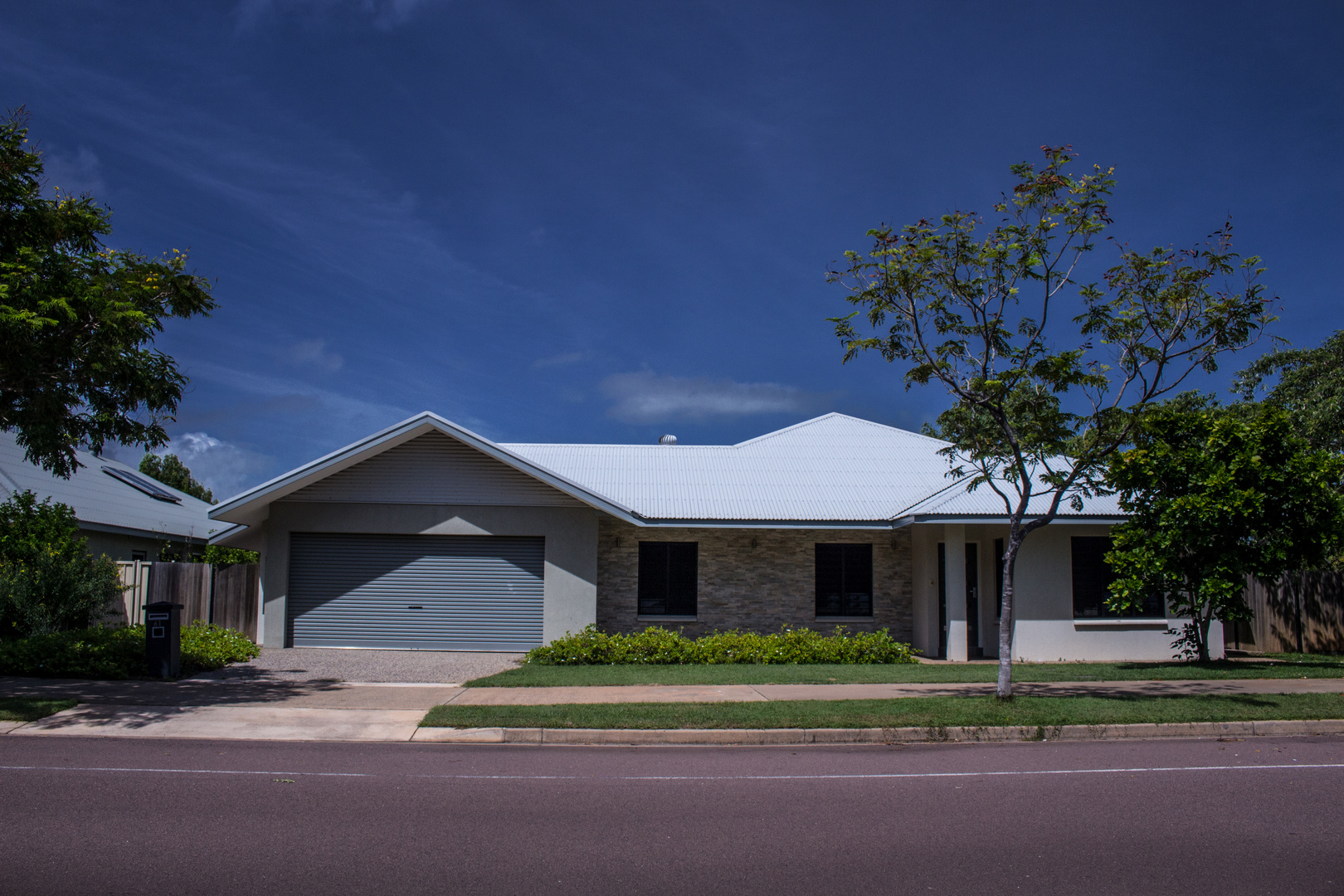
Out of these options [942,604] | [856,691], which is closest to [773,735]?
[856,691]

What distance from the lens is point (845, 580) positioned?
19.2m

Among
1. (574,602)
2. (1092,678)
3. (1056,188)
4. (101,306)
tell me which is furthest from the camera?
(574,602)

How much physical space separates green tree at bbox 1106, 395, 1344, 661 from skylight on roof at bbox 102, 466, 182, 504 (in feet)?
86.6

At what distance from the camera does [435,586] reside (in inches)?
700

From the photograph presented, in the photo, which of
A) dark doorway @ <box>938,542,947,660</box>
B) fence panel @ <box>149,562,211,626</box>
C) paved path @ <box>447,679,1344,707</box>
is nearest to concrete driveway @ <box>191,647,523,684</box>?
fence panel @ <box>149,562,211,626</box>

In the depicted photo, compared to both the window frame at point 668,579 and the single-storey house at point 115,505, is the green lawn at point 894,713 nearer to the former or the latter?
the window frame at point 668,579

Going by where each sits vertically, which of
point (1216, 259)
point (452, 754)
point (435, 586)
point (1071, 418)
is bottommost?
point (452, 754)

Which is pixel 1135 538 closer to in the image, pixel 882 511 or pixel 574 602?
pixel 882 511

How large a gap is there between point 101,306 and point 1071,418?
11961mm

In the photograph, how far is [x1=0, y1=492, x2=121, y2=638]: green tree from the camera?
15.7 meters

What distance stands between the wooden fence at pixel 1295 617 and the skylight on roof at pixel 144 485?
28621mm

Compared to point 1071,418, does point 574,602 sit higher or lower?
lower

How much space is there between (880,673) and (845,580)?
187 inches

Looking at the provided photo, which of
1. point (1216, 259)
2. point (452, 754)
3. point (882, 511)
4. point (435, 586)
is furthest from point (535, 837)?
point (882, 511)
